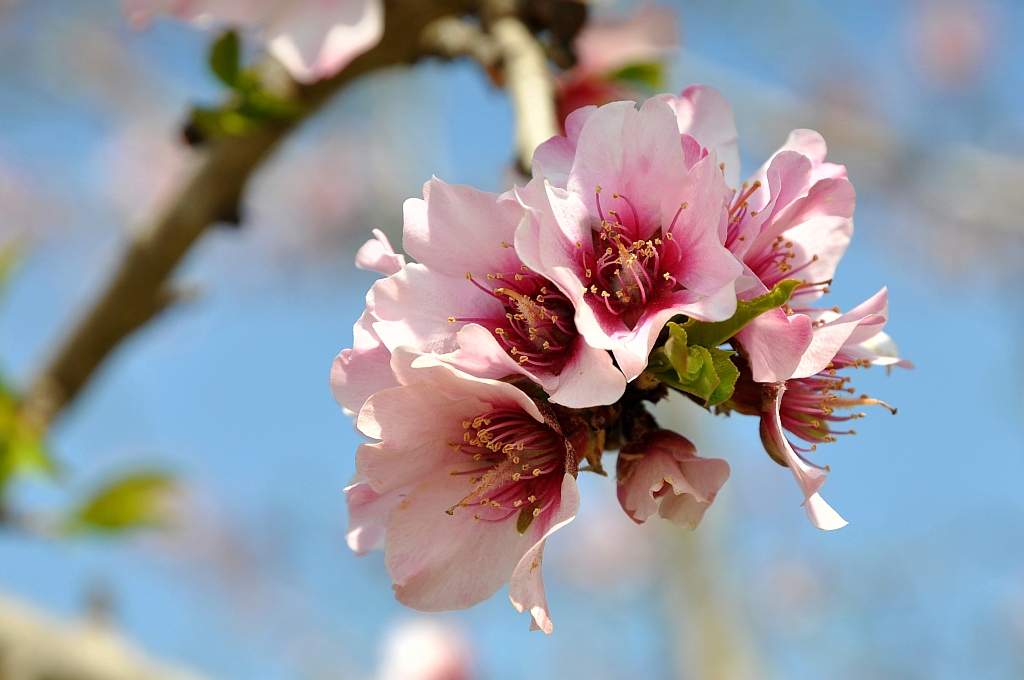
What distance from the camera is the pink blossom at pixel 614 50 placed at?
4.38 feet

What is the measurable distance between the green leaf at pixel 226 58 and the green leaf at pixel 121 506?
2.94ft

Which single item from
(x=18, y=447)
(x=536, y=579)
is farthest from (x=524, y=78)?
(x=18, y=447)

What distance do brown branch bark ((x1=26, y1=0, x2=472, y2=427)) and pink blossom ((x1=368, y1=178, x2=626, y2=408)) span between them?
0.71m

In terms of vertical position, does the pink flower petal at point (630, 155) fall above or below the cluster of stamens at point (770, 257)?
above

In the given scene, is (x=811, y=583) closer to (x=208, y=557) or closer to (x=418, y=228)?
(x=208, y=557)

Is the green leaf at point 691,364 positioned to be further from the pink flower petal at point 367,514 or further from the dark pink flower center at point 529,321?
the pink flower petal at point 367,514

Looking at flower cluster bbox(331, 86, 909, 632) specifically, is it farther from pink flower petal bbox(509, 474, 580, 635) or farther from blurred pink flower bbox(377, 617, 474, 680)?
blurred pink flower bbox(377, 617, 474, 680)

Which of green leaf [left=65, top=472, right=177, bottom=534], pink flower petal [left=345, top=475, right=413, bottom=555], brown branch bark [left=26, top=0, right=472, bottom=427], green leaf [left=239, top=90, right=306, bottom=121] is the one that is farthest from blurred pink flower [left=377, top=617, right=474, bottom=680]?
pink flower petal [left=345, top=475, right=413, bottom=555]

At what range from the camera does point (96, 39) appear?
5246 millimetres

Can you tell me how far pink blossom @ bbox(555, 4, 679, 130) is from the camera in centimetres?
134

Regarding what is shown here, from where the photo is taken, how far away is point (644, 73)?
1.37m

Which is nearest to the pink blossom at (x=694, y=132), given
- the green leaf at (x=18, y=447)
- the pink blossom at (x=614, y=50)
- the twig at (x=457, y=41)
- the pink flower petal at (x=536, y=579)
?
the pink flower petal at (x=536, y=579)

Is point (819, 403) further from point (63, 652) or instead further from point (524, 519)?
point (63, 652)

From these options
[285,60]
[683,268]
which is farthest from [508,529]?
[285,60]
